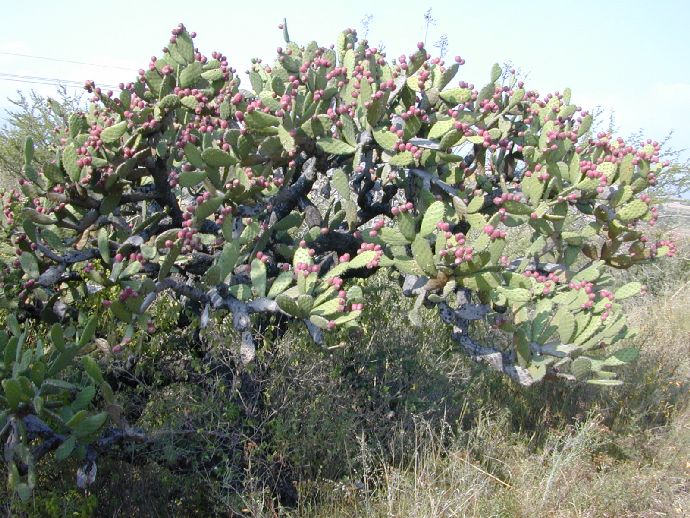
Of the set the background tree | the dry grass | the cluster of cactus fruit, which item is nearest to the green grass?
the dry grass

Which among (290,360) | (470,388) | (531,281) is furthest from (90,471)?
(470,388)

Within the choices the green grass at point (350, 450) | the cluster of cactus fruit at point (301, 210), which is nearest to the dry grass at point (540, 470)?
the green grass at point (350, 450)

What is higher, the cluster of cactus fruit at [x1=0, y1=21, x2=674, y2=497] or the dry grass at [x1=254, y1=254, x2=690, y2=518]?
the cluster of cactus fruit at [x1=0, y1=21, x2=674, y2=497]

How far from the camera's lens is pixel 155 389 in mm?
3178

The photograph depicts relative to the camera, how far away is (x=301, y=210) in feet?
11.0

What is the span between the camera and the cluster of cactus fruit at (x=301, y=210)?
2.61 m

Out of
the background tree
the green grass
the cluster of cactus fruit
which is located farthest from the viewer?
the background tree

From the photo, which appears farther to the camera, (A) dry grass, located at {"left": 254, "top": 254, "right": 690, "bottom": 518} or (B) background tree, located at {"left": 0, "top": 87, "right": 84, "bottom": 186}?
(B) background tree, located at {"left": 0, "top": 87, "right": 84, "bottom": 186}

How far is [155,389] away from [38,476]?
62cm

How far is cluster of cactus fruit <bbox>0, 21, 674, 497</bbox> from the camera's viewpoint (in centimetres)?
261

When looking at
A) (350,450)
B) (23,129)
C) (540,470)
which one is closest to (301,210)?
(350,450)

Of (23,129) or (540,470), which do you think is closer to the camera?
(540,470)

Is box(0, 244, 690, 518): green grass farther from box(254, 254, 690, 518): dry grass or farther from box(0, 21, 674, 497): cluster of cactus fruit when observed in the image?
box(0, 21, 674, 497): cluster of cactus fruit

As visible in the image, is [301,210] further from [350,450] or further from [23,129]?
[23,129]
